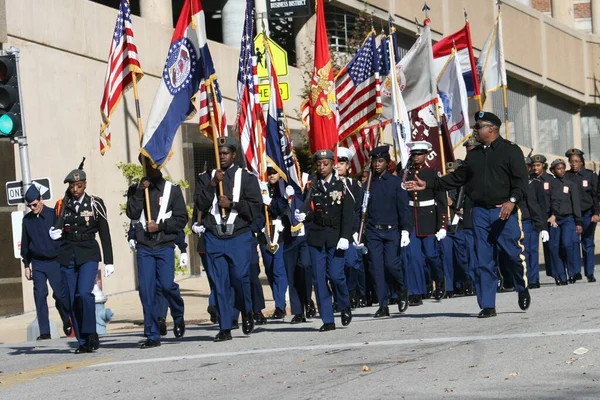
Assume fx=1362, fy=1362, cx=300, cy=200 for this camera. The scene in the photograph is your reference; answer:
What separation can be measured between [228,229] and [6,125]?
4.16m

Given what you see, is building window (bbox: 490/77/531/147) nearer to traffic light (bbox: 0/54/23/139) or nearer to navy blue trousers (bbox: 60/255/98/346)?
traffic light (bbox: 0/54/23/139)

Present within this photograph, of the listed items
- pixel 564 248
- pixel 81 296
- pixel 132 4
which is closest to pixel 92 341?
pixel 81 296

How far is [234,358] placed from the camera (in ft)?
39.3

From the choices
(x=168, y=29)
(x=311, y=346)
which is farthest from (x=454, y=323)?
(x=168, y=29)

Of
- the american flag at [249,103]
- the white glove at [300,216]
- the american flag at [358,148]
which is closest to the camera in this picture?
the white glove at [300,216]

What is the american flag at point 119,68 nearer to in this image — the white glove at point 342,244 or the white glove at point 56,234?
the white glove at point 56,234

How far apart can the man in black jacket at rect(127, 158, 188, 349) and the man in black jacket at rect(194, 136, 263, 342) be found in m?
0.31

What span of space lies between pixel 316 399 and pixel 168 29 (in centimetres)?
1812

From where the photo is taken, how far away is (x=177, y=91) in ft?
48.6

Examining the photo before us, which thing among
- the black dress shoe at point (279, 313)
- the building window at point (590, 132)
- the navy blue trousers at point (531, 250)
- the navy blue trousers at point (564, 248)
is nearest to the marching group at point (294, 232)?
→ the black dress shoe at point (279, 313)

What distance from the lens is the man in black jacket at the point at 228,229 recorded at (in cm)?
1382

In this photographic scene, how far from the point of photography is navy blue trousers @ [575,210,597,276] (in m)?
20.8

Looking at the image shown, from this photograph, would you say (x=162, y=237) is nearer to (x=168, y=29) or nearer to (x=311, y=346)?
(x=311, y=346)

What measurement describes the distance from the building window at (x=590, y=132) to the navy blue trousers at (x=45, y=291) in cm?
3434
